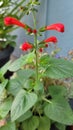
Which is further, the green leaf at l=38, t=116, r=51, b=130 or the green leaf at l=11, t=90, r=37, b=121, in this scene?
the green leaf at l=38, t=116, r=51, b=130

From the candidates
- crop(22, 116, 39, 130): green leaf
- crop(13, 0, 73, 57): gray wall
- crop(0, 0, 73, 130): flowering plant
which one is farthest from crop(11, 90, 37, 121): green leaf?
crop(13, 0, 73, 57): gray wall

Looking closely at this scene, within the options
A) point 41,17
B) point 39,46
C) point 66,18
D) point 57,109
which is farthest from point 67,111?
point 41,17

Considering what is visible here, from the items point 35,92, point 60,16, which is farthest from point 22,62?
point 60,16

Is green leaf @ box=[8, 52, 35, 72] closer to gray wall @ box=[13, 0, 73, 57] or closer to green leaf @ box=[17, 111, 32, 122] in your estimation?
green leaf @ box=[17, 111, 32, 122]

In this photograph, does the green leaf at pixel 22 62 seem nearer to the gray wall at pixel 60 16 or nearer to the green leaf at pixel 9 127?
the green leaf at pixel 9 127

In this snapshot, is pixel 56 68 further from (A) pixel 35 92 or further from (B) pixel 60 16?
(B) pixel 60 16

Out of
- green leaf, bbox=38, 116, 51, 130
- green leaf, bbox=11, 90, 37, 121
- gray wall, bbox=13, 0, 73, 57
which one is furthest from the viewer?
gray wall, bbox=13, 0, 73, 57
